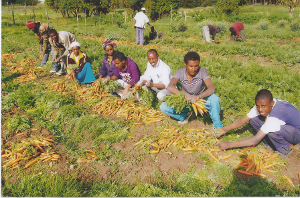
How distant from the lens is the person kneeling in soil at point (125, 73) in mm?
4852

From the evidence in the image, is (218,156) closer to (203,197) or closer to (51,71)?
(203,197)

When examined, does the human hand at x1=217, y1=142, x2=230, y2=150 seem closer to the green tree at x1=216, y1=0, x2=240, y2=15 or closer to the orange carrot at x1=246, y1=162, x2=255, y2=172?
the orange carrot at x1=246, y1=162, x2=255, y2=172

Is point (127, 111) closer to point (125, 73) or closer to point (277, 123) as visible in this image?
point (125, 73)

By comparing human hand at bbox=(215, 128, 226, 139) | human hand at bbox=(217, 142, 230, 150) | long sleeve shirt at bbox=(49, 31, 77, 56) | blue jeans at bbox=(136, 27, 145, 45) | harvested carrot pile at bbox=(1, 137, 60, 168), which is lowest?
harvested carrot pile at bbox=(1, 137, 60, 168)

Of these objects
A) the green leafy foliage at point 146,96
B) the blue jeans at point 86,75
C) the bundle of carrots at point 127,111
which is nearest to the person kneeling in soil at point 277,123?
the bundle of carrots at point 127,111

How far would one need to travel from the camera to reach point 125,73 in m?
5.28

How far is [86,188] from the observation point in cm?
271

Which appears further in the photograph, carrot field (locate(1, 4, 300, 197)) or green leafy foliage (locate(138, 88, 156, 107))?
green leafy foliage (locate(138, 88, 156, 107))

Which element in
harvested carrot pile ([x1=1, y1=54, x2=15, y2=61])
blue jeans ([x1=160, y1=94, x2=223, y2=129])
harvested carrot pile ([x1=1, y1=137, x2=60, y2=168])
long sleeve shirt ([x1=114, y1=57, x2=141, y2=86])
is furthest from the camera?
harvested carrot pile ([x1=1, y1=54, x2=15, y2=61])

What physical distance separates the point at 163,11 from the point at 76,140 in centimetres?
3680

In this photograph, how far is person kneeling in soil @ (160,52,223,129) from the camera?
12.1ft

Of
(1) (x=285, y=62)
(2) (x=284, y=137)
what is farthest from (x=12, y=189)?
(1) (x=285, y=62)

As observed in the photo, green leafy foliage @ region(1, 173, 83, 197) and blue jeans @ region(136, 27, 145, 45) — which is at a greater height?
blue jeans @ region(136, 27, 145, 45)

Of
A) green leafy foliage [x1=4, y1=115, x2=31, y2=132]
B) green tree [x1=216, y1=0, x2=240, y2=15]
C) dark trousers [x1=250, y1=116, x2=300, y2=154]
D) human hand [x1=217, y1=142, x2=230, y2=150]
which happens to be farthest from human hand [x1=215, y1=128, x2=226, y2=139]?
green tree [x1=216, y1=0, x2=240, y2=15]
